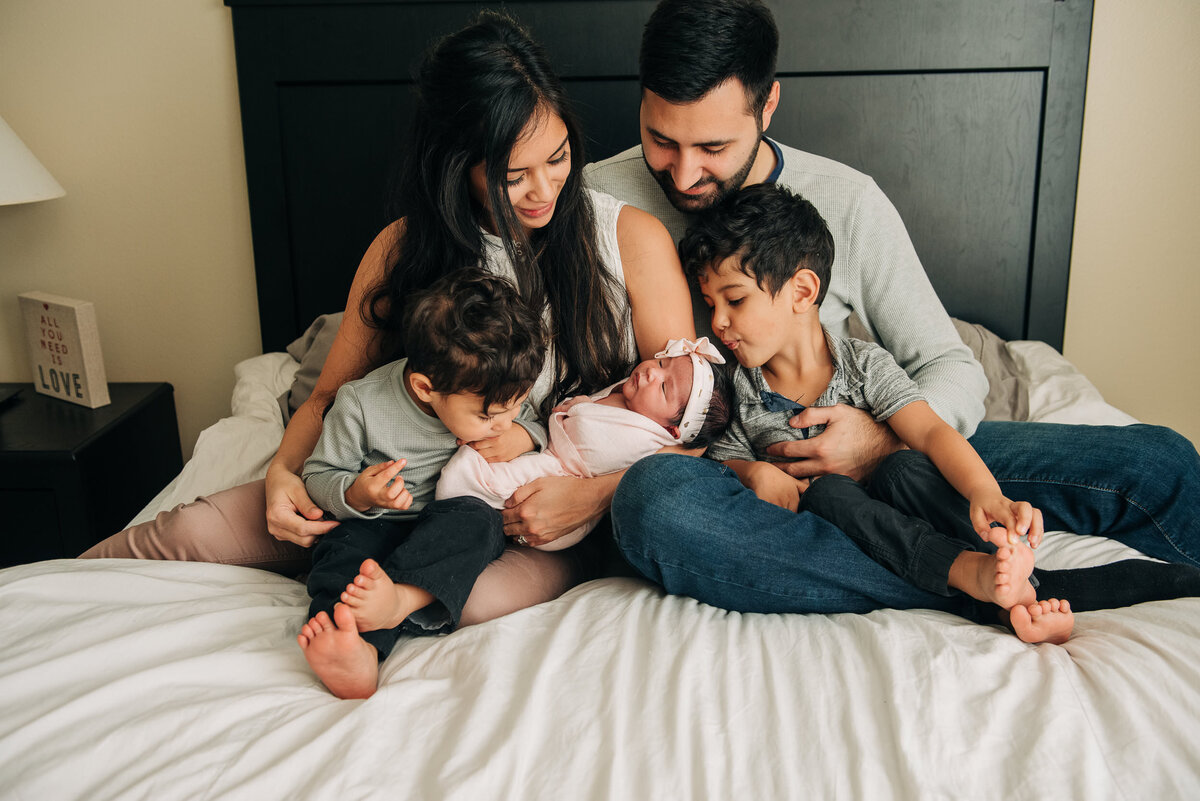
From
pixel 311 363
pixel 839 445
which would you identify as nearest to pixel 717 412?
pixel 839 445

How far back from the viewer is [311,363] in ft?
6.07

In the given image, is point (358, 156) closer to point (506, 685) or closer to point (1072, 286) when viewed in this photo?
point (506, 685)

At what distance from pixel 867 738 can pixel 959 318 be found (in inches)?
61.0

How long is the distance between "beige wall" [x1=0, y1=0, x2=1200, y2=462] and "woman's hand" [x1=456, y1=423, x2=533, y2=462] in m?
1.32

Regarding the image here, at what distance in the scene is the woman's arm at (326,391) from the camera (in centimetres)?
125

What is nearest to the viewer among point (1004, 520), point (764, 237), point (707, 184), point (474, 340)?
point (1004, 520)

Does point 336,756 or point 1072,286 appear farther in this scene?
point 1072,286

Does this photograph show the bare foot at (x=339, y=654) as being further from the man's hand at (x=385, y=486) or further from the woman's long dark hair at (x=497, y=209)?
the woman's long dark hair at (x=497, y=209)

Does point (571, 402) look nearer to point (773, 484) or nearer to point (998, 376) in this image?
point (773, 484)

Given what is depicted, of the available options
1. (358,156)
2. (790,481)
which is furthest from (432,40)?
(790,481)

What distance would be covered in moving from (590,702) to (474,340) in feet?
1.64

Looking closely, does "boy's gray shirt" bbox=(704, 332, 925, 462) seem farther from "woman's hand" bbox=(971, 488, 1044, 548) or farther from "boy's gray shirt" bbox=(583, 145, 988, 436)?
"woman's hand" bbox=(971, 488, 1044, 548)

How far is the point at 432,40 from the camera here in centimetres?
200

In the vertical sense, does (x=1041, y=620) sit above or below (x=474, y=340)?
below
